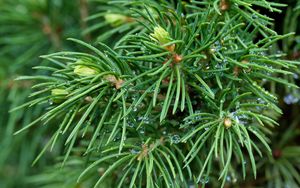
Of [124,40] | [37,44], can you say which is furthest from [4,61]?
[124,40]

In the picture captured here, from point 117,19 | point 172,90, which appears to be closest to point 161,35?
point 172,90

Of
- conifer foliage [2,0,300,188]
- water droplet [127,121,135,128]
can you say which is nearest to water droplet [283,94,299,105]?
conifer foliage [2,0,300,188]

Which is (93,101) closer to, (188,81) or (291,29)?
(188,81)

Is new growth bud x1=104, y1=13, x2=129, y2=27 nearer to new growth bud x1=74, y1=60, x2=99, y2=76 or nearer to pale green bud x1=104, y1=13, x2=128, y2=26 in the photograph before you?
pale green bud x1=104, y1=13, x2=128, y2=26

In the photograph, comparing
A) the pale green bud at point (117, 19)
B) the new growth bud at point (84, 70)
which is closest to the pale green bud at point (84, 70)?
the new growth bud at point (84, 70)

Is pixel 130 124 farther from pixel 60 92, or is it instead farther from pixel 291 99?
pixel 291 99

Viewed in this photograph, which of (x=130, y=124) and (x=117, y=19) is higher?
(x=117, y=19)

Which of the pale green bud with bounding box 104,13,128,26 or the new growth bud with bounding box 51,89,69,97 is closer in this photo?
the new growth bud with bounding box 51,89,69,97

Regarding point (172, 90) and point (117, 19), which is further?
point (117, 19)
